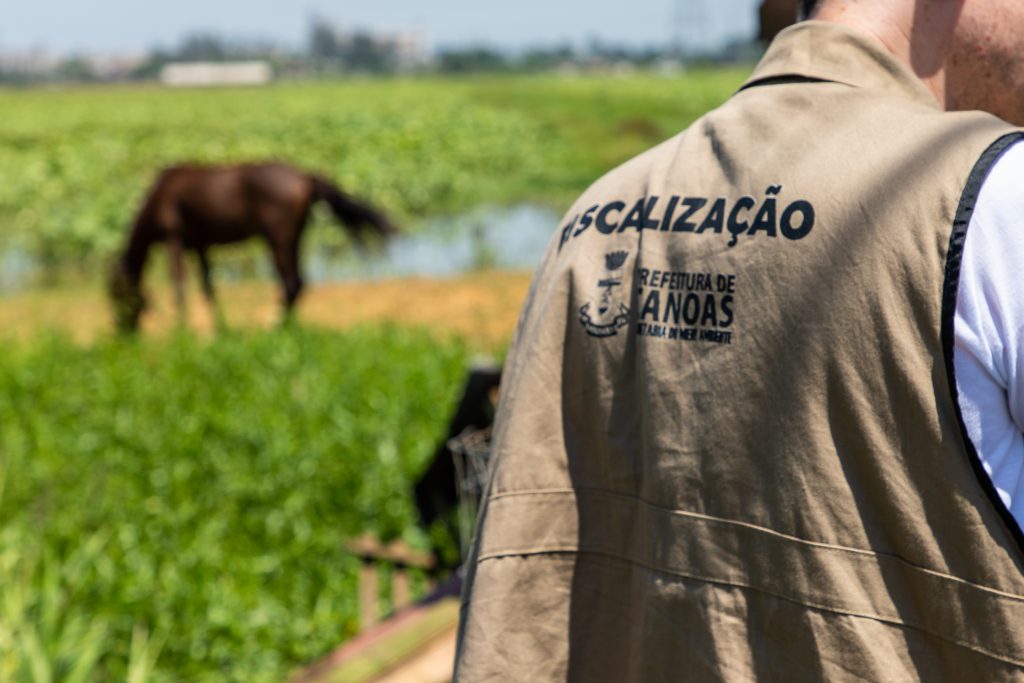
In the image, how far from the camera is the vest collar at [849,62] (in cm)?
115

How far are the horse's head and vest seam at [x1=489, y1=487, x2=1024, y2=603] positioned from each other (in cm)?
884

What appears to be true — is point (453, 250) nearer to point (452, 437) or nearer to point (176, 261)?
point (176, 261)

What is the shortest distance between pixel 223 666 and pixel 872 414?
3.06 m

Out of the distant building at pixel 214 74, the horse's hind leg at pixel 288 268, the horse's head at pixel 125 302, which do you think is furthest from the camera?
the distant building at pixel 214 74

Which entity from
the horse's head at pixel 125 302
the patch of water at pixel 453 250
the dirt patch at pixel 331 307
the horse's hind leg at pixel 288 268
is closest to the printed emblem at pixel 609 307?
the dirt patch at pixel 331 307

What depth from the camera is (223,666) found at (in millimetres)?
3703

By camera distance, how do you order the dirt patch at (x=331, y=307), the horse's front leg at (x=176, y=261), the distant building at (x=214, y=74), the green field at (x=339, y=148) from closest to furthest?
the dirt patch at (x=331, y=307) < the horse's front leg at (x=176, y=261) < the green field at (x=339, y=148) < the distant building at (x=214, y=74)

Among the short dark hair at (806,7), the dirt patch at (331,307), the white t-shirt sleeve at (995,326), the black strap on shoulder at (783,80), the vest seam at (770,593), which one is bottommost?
the dirt patch at (331,307)

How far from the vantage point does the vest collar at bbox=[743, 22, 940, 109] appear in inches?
45.1

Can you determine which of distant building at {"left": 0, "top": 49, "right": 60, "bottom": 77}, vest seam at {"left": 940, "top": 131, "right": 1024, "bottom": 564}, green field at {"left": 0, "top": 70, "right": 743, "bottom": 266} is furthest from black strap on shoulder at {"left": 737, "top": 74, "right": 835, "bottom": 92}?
distant building at {"left": 0, "top": 49, "right": 60, "bottom": 77}

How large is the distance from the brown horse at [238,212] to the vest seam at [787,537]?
9312 millimetres

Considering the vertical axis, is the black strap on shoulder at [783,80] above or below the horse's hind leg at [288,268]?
above

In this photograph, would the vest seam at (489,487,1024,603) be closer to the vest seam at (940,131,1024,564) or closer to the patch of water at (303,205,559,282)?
the vest seam at (940,131,1024,564)

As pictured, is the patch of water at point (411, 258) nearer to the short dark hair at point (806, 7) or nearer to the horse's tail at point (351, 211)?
the horse's tail at point (351, 211)
